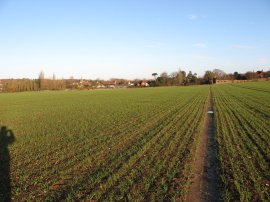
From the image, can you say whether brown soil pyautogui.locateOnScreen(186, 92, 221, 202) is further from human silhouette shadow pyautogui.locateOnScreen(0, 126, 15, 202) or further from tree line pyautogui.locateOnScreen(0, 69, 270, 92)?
tree line pyautogui.locateOnScreen(0, 69, 270, 92)

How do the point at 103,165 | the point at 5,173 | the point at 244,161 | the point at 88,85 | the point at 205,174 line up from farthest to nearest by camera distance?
1. the point at 88,85
2. the point at 103,165
3. the point at 244,161
4. the point at 5,173
5. the point at 205,174

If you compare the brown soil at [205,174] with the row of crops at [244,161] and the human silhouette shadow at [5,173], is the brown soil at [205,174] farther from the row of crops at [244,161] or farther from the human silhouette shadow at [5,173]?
the human silhouette shadow at [5,173]

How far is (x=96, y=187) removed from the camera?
6.86 meters

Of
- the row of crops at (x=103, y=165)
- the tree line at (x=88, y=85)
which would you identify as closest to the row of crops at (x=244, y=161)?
the row of crops at (x=103, y=165)

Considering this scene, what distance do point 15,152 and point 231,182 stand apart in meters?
8.88

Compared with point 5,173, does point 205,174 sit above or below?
above

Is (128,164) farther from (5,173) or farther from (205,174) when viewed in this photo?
(5,173)

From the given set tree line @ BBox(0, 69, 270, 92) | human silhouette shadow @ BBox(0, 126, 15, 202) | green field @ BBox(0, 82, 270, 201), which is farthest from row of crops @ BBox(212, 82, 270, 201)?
tree line @ BBox(0, 69, 270, 92)

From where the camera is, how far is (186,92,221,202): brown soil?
20.4 feet

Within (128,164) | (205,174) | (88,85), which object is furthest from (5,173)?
(88,85)

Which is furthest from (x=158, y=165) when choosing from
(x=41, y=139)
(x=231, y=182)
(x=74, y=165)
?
(x=41, y=139)

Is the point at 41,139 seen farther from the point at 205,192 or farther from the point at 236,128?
the point at 236,128

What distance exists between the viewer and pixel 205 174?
25.0 feet

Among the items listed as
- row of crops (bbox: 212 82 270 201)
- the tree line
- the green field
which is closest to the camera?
row of crops (bbox: 212 82 270 201)
